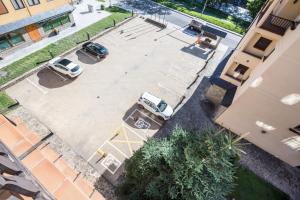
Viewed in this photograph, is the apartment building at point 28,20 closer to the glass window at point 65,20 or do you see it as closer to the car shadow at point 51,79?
the glass window at point 65,20

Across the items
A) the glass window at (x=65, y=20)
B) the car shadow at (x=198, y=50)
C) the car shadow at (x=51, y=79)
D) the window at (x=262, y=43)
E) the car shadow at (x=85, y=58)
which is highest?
the window at (x=262, y=43)

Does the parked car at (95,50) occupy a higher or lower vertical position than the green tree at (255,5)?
lower

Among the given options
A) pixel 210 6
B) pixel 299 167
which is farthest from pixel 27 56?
pixel 210 6

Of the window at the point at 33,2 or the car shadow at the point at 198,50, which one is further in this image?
the car shadow at the point at 198,50

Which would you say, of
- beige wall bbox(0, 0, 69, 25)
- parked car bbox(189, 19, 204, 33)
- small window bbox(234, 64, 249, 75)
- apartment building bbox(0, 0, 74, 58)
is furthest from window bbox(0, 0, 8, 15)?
parked car bbox(189, 19, 204, 33)

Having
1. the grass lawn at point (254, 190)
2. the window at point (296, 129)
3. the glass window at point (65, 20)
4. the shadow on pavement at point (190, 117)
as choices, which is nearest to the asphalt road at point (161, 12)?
the glass window at point (65, 20)

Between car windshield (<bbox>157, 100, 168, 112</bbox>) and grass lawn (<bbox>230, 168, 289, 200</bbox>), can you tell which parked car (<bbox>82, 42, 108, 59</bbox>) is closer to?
car windshield (<bbox>157, 100, 168, 112</bbox>)

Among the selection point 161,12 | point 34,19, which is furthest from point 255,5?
point 34,19
